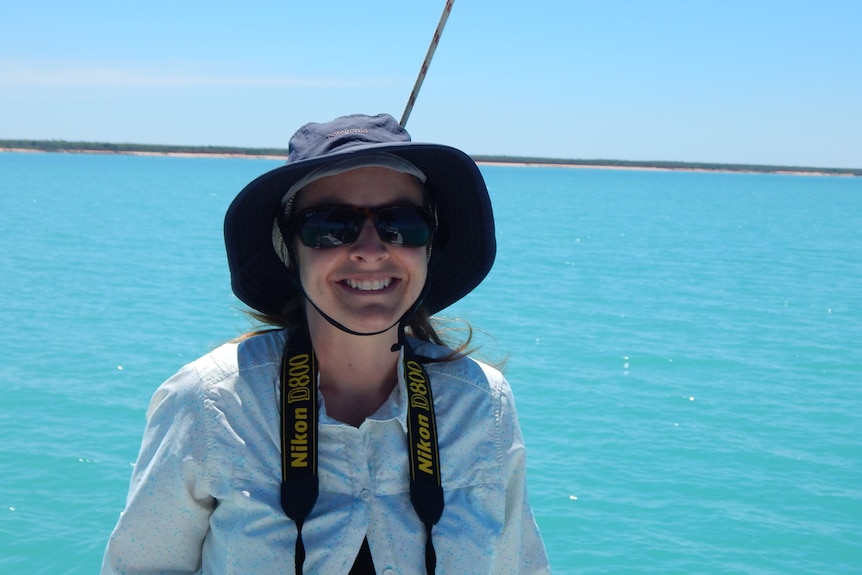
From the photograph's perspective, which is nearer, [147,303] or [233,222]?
[233,222]

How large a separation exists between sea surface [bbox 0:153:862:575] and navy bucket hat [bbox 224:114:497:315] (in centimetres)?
18

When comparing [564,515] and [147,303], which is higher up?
[147,303]

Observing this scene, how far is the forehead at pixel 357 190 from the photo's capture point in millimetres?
1789

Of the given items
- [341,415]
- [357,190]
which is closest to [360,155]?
[357,190]

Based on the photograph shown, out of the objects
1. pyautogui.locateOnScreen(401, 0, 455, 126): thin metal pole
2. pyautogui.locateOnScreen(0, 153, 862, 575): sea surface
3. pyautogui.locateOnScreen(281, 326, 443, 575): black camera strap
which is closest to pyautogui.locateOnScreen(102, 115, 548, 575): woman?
pyautogui.locateOnScreen(281, 326, 443, 575): black camera strap

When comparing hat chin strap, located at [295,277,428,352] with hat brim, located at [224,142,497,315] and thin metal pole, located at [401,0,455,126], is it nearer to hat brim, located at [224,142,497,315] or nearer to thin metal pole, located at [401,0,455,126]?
hat brim, located at [224,142,497,315]

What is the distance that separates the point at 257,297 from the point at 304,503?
56 centimetres

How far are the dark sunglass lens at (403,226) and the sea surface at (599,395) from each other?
491 mm

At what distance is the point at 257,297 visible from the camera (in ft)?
6.67

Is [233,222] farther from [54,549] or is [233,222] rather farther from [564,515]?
[564,515]

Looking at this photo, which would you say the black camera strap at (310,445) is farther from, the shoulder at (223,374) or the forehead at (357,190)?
the forehead at (357,190)

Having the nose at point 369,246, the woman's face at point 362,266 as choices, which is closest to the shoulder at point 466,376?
the woman's face at point 362,266

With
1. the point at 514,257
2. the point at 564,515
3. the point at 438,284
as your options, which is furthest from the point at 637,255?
the point at 438,284

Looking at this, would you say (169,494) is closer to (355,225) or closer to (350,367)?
(350,367)
